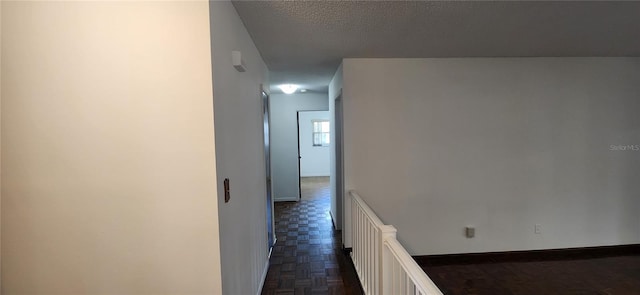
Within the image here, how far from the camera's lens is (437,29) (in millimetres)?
2188

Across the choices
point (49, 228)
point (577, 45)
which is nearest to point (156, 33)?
point (49, 228)

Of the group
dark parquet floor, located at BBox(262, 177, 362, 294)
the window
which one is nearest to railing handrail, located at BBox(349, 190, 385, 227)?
dark parquet floor, located at BBox(262, 177, 362, 294)

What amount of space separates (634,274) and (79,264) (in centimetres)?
440

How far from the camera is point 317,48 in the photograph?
264 cm

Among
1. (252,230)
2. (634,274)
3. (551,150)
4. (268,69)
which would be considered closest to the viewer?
(252,230)

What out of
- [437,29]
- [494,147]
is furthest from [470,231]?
[437,29]

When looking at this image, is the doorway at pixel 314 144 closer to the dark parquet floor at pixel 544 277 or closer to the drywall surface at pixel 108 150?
the dark parquet floor at pixel 544 277

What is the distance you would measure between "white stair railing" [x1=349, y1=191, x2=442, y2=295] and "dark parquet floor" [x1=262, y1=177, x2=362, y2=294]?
0.68 feet

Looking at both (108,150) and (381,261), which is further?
(381,261)

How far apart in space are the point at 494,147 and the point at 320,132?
6.07 m

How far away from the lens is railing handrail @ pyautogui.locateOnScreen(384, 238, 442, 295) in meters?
1.14

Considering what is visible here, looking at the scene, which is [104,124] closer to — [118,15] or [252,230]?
[118,15]

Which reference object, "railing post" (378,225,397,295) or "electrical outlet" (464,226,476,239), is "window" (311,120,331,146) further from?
"railing post" (378,225,397,295)

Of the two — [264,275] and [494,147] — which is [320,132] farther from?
[264,275]
